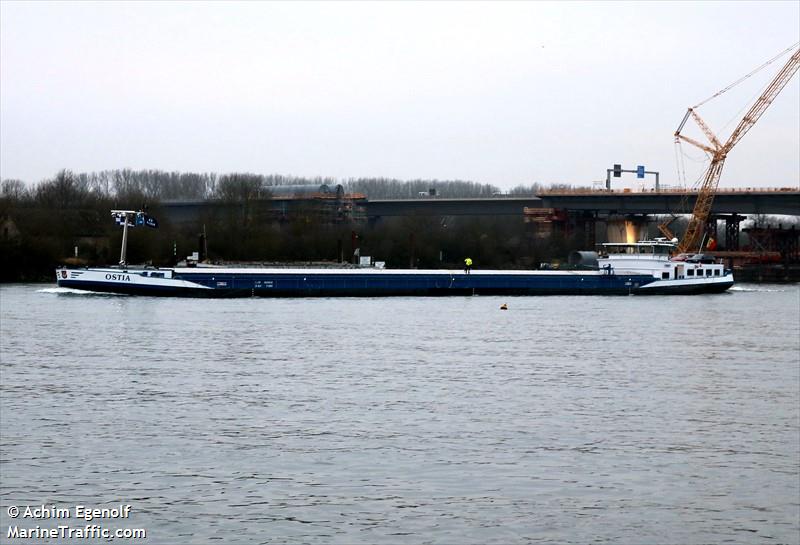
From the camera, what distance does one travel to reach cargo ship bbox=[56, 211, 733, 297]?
6988 cm

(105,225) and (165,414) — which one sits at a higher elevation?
(105,225)

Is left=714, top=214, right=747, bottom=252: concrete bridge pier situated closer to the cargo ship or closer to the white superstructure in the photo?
the cargo ship

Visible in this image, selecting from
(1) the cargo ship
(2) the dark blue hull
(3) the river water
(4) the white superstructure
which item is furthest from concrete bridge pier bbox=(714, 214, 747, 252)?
(3) the river water

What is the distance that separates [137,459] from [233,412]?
5005 mm

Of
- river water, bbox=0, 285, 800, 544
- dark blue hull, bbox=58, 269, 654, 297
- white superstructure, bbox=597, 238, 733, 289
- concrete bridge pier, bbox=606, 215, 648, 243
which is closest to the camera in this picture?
river water, bbox=0, 285, 800, 544

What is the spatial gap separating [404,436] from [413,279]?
54.6 m

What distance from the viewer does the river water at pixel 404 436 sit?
1705 cm

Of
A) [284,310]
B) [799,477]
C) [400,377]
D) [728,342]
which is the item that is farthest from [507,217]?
[799,477]

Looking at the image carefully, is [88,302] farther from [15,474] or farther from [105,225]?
[15,474]

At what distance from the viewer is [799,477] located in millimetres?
19938

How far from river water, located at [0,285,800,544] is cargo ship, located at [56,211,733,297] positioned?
2506 cm

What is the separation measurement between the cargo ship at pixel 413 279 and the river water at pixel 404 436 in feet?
82.2

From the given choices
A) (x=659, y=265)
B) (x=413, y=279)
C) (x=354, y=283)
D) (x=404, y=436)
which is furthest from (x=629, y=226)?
(x=404, y=436)

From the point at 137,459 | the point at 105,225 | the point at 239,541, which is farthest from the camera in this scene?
the point at 105,225
